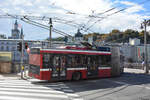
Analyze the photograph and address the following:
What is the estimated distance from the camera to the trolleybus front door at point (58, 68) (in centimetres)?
1430

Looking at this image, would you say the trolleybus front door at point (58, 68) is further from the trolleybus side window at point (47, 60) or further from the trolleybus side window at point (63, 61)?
the trolleybus side window at point (47, 60)

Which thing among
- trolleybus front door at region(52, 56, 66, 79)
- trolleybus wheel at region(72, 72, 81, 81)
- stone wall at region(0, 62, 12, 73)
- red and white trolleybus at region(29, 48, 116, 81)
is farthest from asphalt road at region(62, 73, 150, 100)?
stone wall at region(0, 62, 12, 73)

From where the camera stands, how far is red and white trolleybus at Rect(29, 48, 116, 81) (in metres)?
13.9

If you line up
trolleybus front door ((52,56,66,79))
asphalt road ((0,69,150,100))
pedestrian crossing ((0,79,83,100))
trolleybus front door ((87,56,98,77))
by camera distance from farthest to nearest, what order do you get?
1. trolleybus front door ((87,56,98,77))
2. trolleybus front door ((52,56,66,79))
3. asphalt road ((0,69,150,100))
4. pedestrian crossing ((0,79,83,100))

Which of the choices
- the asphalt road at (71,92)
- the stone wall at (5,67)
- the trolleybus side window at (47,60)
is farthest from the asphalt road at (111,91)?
the stone wall at (5,67)

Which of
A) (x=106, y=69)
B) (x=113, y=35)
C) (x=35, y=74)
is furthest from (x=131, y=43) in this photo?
(x=35, y=74)

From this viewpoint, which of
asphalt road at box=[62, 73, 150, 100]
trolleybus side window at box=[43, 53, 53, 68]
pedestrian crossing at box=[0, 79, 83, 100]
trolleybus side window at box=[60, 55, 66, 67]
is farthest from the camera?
trolleybus side window at box=[60, 55, 66, 67]

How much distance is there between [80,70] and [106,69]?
3.36 m

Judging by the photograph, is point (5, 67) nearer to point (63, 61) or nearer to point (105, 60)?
point (63, 61)

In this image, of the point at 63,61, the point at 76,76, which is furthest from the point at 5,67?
the point at 76,76

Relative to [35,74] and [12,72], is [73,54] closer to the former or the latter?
[35,74]

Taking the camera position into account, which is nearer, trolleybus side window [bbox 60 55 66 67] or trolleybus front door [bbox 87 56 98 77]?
trolleybus side window [bbox 60 55 66 67]

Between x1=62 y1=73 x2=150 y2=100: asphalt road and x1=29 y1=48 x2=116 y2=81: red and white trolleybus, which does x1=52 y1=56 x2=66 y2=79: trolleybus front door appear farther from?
x1=62 y1=73 x2=150 y2=100: asphalt road

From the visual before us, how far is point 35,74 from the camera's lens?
1430cm
